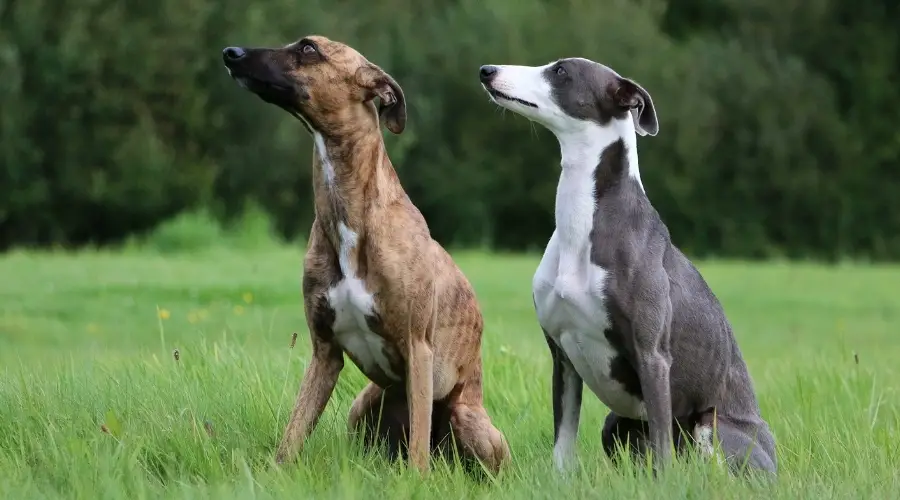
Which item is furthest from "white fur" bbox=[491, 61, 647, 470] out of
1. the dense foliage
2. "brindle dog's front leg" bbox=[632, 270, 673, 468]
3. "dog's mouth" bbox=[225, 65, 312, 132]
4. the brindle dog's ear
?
the dense foliage

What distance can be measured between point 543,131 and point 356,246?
22107 millimetres

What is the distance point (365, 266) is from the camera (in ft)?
15.3

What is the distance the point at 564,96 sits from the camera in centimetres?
482

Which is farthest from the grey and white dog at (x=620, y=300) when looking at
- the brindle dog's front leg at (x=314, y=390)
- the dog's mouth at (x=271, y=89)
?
the brindle dog's front leg at (x=314, y=390)

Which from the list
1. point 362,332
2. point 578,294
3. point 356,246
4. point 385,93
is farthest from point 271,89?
point 578,294

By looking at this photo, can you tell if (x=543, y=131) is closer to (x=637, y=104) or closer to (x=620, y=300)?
(x=637, y=104)

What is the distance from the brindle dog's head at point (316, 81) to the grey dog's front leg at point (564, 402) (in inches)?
47.3

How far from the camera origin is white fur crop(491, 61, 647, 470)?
182 inches

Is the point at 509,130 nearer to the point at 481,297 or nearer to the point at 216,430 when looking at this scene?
the point at 481,297

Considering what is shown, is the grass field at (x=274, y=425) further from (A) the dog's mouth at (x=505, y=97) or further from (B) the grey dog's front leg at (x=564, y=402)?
(A) the dog's mouth at (x=505, y=97)

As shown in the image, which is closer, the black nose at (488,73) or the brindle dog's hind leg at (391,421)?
the black nose at (488,73)

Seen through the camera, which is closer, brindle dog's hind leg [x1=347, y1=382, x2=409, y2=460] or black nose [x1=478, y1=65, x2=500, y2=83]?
black nose [x1=478, y1=65, x2=500, y2=83]

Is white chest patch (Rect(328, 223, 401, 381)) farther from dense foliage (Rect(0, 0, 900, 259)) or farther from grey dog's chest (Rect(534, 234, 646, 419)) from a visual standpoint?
dense foliage (Rect(0, 0, 900, 259))

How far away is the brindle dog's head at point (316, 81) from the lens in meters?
4.62
